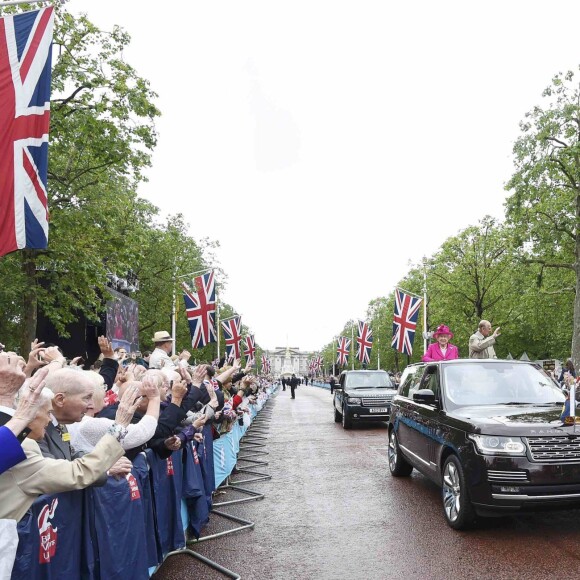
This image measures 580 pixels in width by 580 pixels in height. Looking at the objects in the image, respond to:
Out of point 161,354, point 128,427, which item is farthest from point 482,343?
point 128,427

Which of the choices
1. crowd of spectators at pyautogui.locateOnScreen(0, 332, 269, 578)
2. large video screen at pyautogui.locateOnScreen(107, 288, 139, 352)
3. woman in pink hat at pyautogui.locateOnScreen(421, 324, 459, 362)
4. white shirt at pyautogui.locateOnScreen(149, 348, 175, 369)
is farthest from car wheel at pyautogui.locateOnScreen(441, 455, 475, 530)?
large video screen at pyautogui.locateOnScreen(107, 288, 139, 352)

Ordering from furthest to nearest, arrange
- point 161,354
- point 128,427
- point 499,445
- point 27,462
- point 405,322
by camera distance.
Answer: point 405,322
point 161,354
point 499,445
point 128,427
point 27,462

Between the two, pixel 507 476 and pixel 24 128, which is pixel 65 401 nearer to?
pixel 24 128

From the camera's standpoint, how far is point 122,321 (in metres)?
29.0

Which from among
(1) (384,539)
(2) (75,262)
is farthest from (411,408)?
(2) (75,262)

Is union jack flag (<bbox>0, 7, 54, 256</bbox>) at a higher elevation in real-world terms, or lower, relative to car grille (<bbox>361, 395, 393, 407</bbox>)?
higher

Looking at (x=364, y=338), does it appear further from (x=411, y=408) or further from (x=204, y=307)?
(x=411, y=408)

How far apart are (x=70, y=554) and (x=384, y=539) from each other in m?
3.86

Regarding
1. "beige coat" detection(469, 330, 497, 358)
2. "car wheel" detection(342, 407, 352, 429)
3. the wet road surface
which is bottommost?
the wet road surface

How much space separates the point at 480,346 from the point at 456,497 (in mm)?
4447

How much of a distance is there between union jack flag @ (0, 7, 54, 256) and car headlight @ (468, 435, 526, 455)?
474cm

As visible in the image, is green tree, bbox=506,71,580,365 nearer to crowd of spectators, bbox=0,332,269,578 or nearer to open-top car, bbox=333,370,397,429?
open-top car, bbox=333,370,397,429

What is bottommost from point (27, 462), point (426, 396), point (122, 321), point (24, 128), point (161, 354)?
point (27, 462)

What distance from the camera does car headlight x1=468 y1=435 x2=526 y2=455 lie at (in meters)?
5.94
